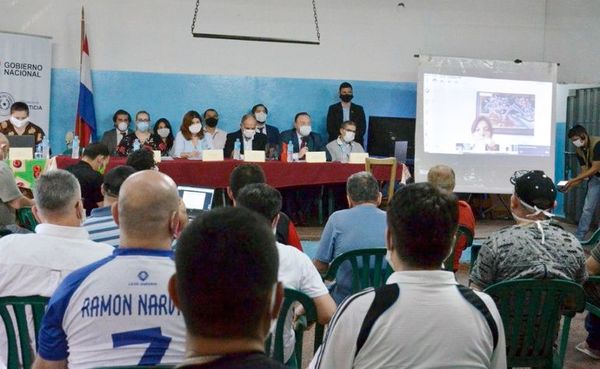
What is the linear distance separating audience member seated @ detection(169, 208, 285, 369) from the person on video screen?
26.6 feet

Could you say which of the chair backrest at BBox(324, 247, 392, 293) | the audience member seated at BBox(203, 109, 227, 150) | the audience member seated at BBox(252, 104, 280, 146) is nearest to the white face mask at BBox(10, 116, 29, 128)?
the audience member seated at BBox(203, 109, 227, 150)

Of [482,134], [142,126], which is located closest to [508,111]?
[482,134]

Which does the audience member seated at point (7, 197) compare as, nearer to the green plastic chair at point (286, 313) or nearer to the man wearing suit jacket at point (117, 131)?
the green plastic chair at point (286, 313)

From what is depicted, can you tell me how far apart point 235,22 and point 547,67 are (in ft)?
13.7

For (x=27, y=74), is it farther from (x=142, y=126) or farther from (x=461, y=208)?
(x=461, y=208)

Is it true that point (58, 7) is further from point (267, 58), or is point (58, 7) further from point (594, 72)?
point (594, 72)

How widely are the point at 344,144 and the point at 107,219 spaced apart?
216 inches

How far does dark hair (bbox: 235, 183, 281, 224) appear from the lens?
250cm

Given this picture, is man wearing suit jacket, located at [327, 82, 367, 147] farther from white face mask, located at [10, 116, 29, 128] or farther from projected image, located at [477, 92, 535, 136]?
white face mask, located at [10, 116, 29, 128]

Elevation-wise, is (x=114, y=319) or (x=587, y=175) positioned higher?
(x=587, y=175)

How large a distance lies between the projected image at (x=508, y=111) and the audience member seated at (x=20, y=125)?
17.6ft

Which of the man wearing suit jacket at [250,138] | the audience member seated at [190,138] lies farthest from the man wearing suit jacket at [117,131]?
the man wearing suit jacket at [250,138]

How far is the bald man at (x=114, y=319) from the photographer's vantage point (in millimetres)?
1591

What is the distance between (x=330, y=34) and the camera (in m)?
9.27
